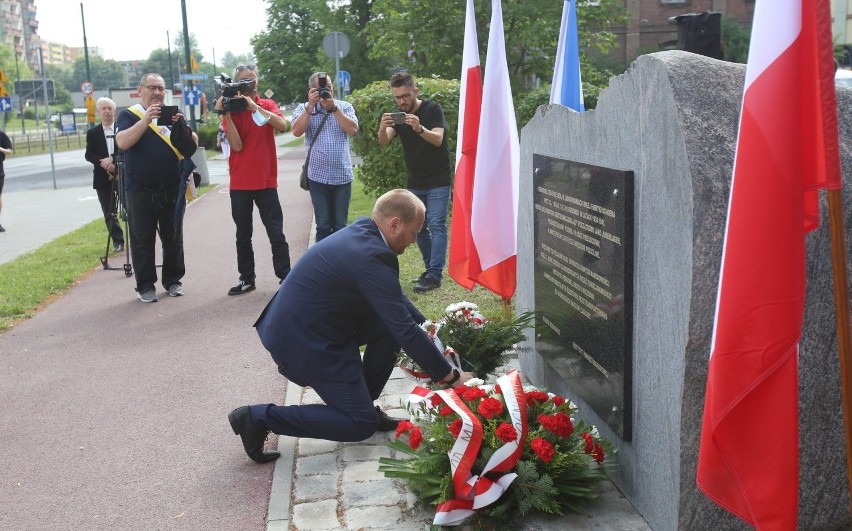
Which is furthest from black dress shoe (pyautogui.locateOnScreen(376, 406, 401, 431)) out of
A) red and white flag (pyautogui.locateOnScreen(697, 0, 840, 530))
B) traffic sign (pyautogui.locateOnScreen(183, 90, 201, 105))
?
traffic sign (pyautogui.locateOnScreen(183, 90, 201, 105))

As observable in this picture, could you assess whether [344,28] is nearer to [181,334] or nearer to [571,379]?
[181,334]

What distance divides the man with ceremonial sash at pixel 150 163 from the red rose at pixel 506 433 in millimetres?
5558

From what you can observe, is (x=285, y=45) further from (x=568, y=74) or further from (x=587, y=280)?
(x=587, y=280)

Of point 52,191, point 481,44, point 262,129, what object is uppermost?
point 481,44

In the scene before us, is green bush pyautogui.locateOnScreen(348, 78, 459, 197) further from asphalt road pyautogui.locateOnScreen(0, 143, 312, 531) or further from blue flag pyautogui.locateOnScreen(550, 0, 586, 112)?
blue flag pyautogui.locateOnScreen(550, 0, 586, 112)

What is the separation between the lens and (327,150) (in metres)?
8.87

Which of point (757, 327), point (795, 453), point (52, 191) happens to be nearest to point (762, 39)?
point (757, 327)

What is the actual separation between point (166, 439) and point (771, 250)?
3592 mm

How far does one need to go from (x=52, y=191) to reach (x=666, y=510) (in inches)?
969

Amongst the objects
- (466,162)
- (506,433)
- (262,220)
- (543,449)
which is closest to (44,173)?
(262,220)

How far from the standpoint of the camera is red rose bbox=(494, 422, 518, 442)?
4.04 m

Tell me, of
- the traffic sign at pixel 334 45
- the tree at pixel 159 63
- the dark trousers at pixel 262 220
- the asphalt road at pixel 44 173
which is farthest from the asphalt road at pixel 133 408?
the tree at pixel 159 63

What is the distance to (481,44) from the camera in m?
20.4

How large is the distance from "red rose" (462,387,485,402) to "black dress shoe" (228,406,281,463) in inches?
44.2
